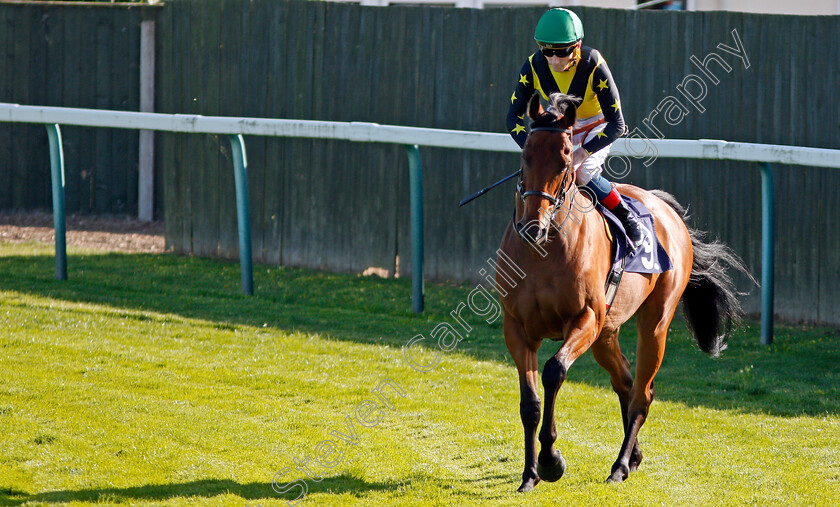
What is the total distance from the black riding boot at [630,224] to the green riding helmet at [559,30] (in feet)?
3.20

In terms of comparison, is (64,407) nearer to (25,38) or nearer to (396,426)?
(396,426)

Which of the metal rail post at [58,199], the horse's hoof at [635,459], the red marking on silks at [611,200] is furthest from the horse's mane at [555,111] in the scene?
the metal rail post at [58,199]

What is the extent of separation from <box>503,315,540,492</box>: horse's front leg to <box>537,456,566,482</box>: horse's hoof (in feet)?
0.12

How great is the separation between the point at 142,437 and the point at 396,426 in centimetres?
138

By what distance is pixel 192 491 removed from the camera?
4602mm

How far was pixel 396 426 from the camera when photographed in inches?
221

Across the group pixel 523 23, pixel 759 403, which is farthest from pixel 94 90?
pixel 759 403

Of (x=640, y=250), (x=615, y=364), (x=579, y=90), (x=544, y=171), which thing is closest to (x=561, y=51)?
(x=579, y=90)

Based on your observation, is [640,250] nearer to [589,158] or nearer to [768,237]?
[589,158]

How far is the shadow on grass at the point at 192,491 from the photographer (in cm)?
446

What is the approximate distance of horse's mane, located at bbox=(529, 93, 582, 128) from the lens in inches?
176

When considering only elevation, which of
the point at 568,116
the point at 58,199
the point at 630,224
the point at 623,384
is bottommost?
the point at 623,384

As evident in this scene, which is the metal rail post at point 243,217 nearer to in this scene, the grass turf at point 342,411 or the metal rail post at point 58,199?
the grass turf at point 342,411

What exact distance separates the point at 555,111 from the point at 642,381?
5.19 ft
